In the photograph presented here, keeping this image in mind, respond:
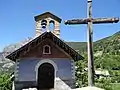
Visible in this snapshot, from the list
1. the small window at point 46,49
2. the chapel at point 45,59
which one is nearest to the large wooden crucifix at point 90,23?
the chapel at point 45,59

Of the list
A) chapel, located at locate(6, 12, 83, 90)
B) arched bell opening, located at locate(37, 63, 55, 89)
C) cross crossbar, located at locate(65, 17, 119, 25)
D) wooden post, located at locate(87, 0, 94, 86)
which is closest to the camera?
wooden post, located at locate(87, 0, 94, 86)

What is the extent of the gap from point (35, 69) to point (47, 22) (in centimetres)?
412

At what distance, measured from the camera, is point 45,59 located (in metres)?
21.4

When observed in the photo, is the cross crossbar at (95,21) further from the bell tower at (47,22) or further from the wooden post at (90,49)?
the bell tower at (47,22)

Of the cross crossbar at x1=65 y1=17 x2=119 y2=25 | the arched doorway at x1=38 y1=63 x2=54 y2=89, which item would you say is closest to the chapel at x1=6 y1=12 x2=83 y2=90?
the arched doorway at x1=38 y1=63 x2=54 y2=89

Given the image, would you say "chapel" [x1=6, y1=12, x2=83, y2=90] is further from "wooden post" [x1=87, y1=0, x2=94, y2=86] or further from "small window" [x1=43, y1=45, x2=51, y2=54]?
"wooden post" [x1=87, y1=0, x2=94, y2=86]

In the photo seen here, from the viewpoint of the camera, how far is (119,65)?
368 feet

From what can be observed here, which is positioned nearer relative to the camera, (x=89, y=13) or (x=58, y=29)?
(x=89, y=13)

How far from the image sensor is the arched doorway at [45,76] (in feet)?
72.3

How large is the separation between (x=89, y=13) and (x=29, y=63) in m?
12.1

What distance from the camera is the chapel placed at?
20828 millimetres

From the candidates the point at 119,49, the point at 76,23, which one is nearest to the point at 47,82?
the point at 76,23

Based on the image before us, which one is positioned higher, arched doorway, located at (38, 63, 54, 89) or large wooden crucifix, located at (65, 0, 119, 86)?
large wooden crucifix, located at (65, 0, 119, 86)

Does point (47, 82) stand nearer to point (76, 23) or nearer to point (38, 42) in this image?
point (38, 42)
